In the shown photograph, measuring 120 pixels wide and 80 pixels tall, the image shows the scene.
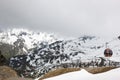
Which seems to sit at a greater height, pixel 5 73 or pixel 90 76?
pixel 5 73

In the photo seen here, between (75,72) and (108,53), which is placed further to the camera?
(108,53)

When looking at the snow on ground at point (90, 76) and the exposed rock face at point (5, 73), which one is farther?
the exposed rock face at point (5, 73)

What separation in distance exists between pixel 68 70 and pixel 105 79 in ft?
24.0

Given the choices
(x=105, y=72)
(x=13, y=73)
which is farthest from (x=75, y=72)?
(x=13, y=73)

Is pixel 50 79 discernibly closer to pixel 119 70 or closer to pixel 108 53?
pixel 119 70

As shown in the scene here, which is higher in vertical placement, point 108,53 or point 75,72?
point 108,53

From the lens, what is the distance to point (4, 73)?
3450 cm

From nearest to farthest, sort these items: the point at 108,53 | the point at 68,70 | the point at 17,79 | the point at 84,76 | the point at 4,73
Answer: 1. the point at 84,76
2. the point at 68,70
3. the point at 17,79
4. the point at 4,73
5. the point at 108,53

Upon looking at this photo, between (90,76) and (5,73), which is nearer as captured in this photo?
(90,76)

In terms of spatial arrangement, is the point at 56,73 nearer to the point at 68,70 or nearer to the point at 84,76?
the point at 68,70

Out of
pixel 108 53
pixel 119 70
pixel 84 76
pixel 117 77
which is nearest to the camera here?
pixel 117 77

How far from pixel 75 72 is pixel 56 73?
273 cm

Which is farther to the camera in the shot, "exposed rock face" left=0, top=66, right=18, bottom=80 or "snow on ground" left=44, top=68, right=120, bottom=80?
"exposed rock face" left=0, top=66, right=18, bottom=80

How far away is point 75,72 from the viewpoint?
92.2 ft
